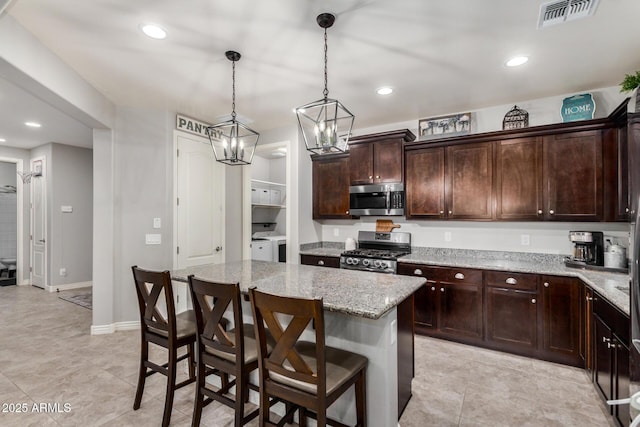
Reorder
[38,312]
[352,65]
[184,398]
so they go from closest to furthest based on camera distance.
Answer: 1. [184,398]
2. [352,65]
3. [38,312]

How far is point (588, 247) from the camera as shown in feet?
10.0

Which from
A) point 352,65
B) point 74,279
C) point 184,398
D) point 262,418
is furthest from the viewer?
point 74,279

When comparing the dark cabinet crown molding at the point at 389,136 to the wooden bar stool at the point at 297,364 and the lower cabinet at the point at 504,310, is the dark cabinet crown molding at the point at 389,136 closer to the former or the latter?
the lower cabinet at the point at 504,310

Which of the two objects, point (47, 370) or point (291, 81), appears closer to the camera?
point (47, 370)

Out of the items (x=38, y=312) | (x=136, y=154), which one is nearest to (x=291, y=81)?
(x=136, y=154)

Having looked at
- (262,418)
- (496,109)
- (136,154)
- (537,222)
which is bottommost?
(262,418)

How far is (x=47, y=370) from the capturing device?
9.35 feet

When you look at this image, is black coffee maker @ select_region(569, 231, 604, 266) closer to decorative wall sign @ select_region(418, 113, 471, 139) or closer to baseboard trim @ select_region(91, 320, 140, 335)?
decorative wall sign @ select_region(418, 113, 471, 139)

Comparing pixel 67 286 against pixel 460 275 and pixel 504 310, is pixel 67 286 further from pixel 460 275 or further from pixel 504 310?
pixel 504 310

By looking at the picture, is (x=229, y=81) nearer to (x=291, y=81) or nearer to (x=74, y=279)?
(x=291, y=81)

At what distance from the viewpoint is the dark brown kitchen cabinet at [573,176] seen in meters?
2.99

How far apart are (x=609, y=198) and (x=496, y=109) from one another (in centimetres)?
151

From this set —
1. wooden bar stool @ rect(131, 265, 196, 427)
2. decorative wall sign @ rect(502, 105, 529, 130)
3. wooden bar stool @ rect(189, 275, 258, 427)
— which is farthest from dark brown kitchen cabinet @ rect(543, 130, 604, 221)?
wooden bar stool @ rect(131, 265, 196, 427)

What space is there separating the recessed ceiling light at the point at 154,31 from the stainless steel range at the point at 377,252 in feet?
9.75
